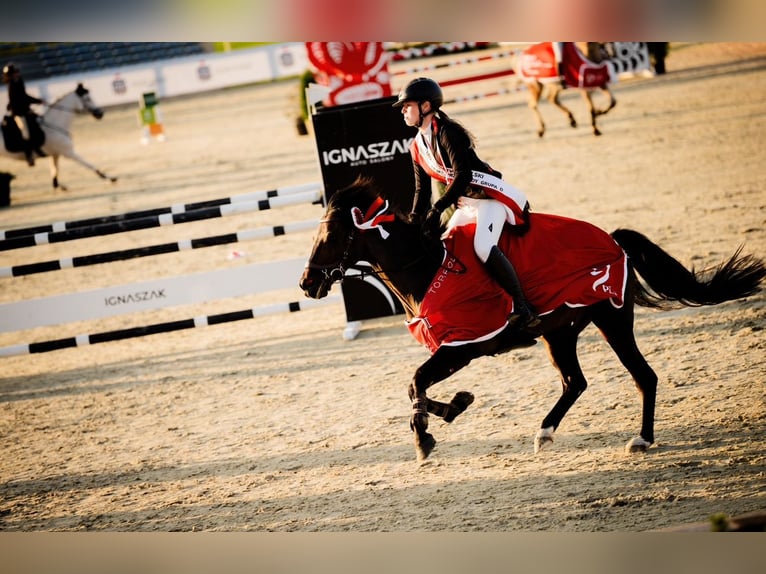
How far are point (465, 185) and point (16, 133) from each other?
1250 cm

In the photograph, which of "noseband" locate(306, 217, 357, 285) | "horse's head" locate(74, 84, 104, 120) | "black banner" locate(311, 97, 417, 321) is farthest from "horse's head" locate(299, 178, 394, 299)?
"horse's head" locate(74, 84, 104, 120)

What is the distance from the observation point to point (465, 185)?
4660mm

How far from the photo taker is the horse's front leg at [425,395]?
14.9ft

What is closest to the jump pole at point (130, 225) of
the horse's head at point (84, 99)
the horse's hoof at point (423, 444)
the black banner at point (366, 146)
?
the black banner at point (366, 146)

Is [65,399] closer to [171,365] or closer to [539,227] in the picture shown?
[171,365]

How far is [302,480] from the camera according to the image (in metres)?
5.19

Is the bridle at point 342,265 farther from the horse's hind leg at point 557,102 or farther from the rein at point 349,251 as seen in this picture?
the horse's hind leg at point 557,102

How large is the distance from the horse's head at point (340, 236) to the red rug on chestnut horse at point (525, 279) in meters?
0.43

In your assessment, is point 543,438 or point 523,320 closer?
point 523,320

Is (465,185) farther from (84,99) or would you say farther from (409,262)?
(84,99)

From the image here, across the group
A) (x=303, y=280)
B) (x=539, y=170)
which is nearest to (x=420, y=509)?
(x=303, y=280)

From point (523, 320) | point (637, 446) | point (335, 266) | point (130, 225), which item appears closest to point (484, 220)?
point (523, 320)

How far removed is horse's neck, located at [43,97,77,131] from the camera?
50.7 feet

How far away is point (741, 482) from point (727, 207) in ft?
18.2
